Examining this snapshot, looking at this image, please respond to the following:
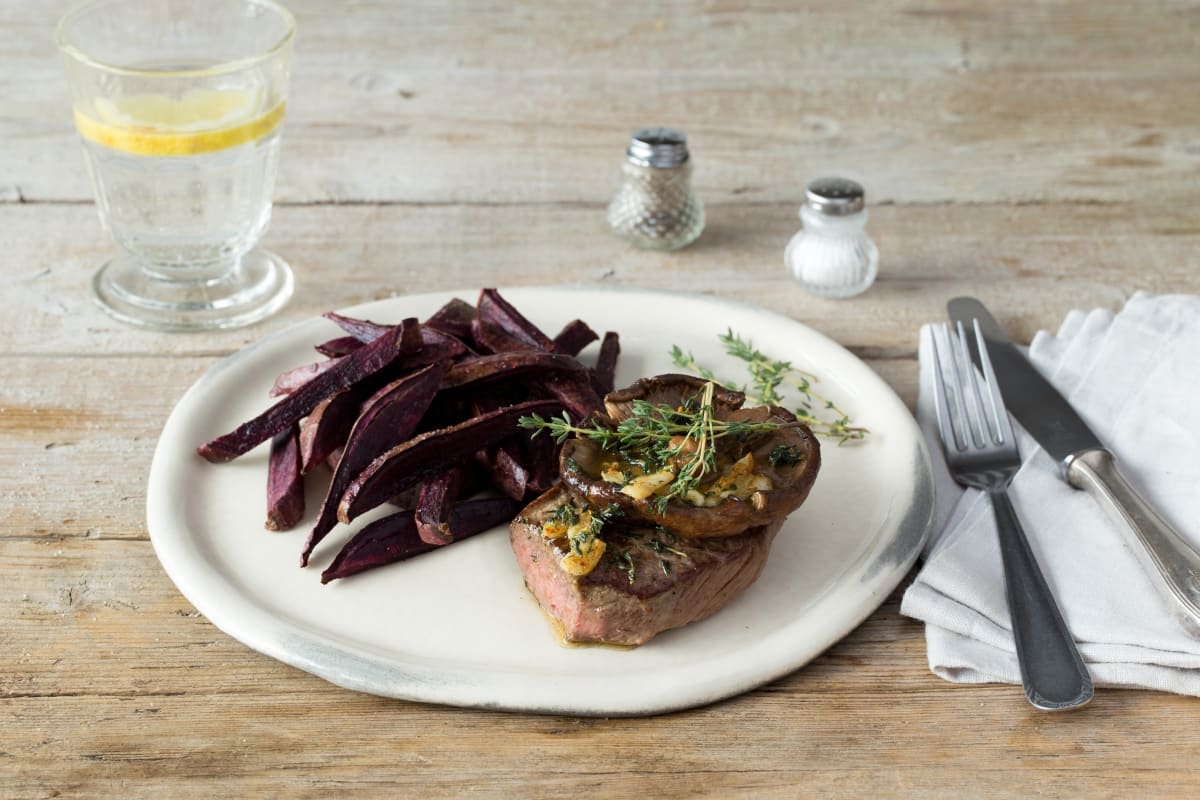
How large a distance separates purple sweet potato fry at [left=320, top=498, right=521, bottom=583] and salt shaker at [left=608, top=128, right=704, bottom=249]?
166 cm

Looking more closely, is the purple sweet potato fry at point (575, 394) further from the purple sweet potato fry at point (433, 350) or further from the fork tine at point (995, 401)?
the fork tine at point (995, 401)

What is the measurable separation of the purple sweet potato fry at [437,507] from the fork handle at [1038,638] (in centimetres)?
124

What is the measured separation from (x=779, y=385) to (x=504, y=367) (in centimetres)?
84

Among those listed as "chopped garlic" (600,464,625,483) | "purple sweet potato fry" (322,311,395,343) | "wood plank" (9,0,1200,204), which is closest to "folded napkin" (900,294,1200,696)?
"chopped garlic" (600,464,625,483)

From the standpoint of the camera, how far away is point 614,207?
4.29 metres

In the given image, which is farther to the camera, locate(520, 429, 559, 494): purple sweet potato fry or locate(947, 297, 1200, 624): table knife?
locate(520, 429, 559, 494): purple sweet potato fry

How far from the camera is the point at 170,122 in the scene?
3.55m

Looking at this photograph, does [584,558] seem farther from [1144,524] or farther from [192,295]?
[192,295]

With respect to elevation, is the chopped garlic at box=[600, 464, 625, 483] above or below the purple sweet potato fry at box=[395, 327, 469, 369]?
above

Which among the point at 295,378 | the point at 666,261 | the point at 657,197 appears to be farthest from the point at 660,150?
the point at 295,378

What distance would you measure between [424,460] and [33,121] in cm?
322

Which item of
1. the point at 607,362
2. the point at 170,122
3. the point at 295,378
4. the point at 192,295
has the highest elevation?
the point at 170,122

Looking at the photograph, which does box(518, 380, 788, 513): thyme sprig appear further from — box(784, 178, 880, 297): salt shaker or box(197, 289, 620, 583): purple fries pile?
box(784, 178, 880, 297): salt shaker

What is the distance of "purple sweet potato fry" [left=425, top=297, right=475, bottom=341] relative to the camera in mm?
3305
